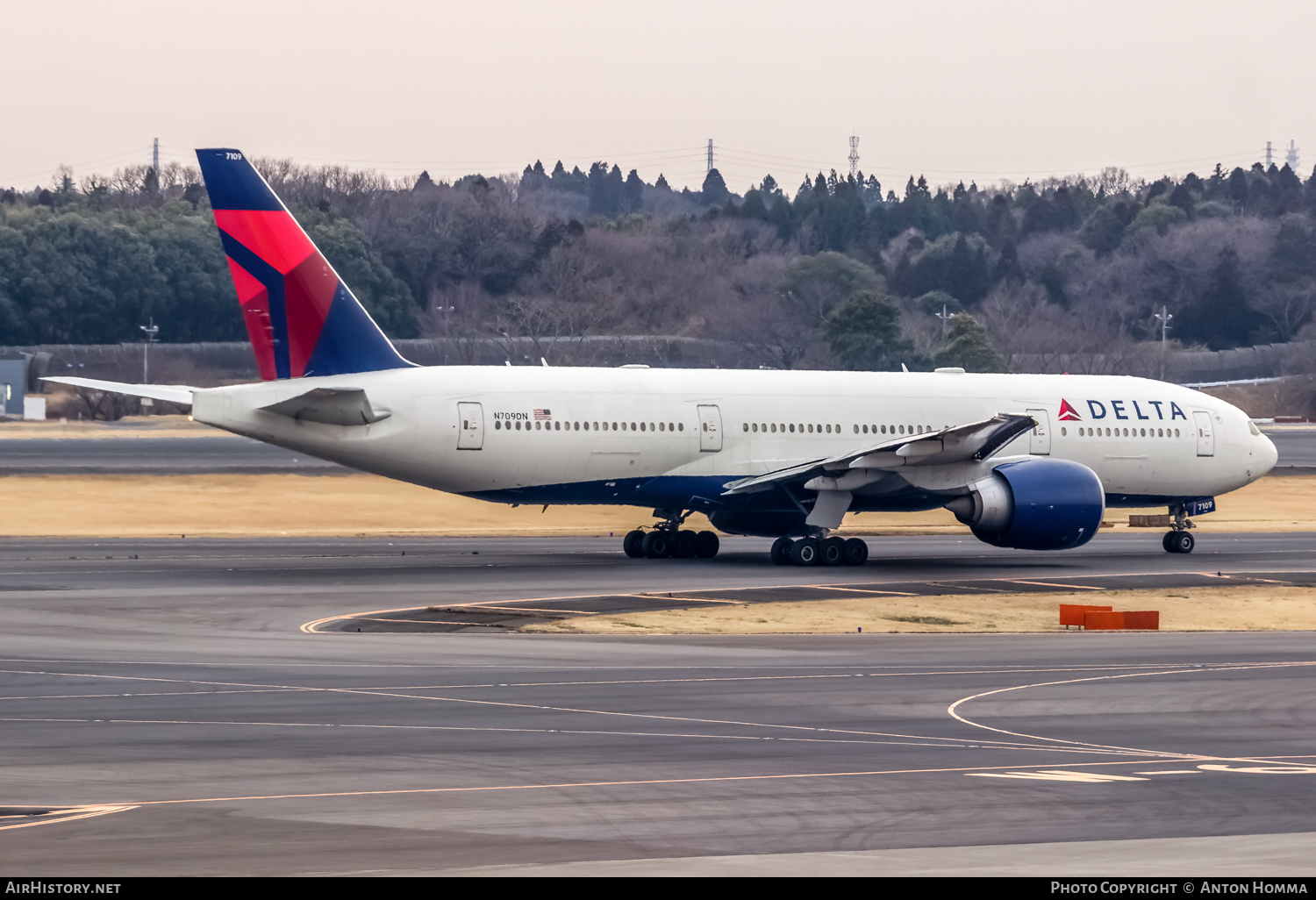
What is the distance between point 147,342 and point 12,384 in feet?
37.8

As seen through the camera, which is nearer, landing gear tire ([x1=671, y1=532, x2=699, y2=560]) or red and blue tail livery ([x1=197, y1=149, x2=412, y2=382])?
red and blue tail livery ([x1=197, y1=149, x2=412, y2=382])

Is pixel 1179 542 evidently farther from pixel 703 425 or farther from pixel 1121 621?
pixel 1121 621

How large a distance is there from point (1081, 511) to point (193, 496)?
3178cm

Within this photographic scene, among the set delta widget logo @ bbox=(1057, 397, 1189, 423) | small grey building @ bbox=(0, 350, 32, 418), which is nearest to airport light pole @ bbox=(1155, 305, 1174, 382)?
small grey building @ bbox=(0, 350, 32, 418)

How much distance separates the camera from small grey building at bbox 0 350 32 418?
114 metres

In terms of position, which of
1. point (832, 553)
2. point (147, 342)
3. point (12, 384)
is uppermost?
point (147, 342)

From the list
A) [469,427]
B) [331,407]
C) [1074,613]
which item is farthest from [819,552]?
[1074,613]

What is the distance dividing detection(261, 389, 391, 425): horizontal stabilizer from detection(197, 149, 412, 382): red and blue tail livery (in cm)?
107

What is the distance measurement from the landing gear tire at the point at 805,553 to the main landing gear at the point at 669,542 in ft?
8.87

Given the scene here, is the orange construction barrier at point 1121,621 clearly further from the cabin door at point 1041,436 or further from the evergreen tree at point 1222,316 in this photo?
the evergreen tree at point 1222,316

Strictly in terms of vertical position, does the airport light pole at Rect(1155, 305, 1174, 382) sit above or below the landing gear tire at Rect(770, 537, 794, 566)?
above

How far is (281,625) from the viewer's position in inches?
1120

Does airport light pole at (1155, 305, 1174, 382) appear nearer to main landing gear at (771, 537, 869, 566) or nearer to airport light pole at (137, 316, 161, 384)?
airport light pole at (137, 316, 161, 384)

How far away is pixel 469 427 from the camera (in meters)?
38.6
